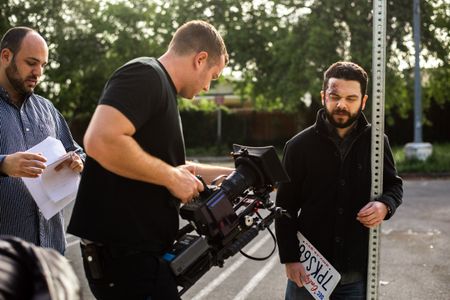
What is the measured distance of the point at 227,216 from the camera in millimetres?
2111

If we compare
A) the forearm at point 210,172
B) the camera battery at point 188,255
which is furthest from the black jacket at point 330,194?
the camera battery at point 188,255

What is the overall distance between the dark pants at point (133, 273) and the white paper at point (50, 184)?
0.72 m

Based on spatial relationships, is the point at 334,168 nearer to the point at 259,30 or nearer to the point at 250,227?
the point at 250,227

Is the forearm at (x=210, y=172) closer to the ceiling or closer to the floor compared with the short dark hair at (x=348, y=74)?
closer to the floor

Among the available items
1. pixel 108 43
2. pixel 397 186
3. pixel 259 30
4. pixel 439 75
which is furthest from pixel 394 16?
pixel 397 186

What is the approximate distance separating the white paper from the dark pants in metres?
A: 0.72

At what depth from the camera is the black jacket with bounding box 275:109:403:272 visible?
2.78 metres

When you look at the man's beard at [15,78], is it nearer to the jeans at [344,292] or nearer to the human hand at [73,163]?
the human hand at [73,163]

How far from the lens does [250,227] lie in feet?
7.27

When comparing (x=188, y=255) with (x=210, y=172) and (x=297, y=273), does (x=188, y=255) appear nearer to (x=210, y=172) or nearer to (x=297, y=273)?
(x=210, y=172)

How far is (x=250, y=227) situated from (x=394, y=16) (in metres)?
19.2

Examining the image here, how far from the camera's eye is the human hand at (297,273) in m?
2.79

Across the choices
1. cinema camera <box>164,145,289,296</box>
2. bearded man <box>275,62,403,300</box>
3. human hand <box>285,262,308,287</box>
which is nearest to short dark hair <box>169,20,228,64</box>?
cinema camera <box>164,145,289,296</box>

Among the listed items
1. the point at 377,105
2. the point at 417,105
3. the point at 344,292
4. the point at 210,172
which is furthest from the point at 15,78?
the point at 417,105
